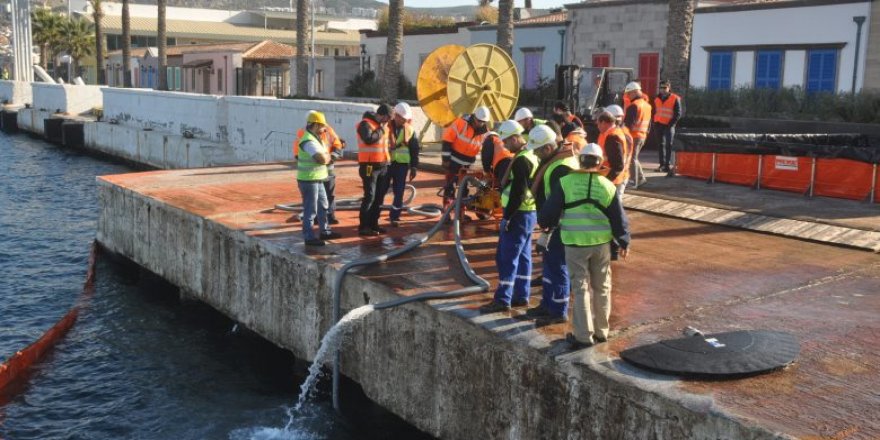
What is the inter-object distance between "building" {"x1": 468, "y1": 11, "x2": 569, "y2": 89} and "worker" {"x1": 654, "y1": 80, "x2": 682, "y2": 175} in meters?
18.7

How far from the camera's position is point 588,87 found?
20.5 metres

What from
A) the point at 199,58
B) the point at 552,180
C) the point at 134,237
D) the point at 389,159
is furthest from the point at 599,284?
the point at 199,58

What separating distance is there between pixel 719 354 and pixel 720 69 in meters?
24.4

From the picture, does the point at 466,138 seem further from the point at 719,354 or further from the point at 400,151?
the point at 719,354

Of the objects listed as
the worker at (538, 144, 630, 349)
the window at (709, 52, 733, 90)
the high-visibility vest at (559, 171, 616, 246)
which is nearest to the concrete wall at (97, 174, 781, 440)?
the worker at (538, 144, 630, 349)

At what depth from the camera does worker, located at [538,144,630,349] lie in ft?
23.2

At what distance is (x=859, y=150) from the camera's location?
14.2 meters

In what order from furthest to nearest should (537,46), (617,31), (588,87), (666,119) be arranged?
(537,46)
(617,31)
(588,87)
(666,119)

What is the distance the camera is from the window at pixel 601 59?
3400 cm

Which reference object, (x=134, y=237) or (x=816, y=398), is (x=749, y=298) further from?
(x=134, y=237)

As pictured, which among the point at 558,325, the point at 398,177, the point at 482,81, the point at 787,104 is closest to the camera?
the point at 558,325

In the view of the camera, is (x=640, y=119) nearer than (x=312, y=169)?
No

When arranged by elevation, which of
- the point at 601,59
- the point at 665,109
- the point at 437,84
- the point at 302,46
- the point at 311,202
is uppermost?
the point at 302,46

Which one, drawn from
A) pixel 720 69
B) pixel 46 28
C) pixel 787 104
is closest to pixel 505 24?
pixel 720 69
